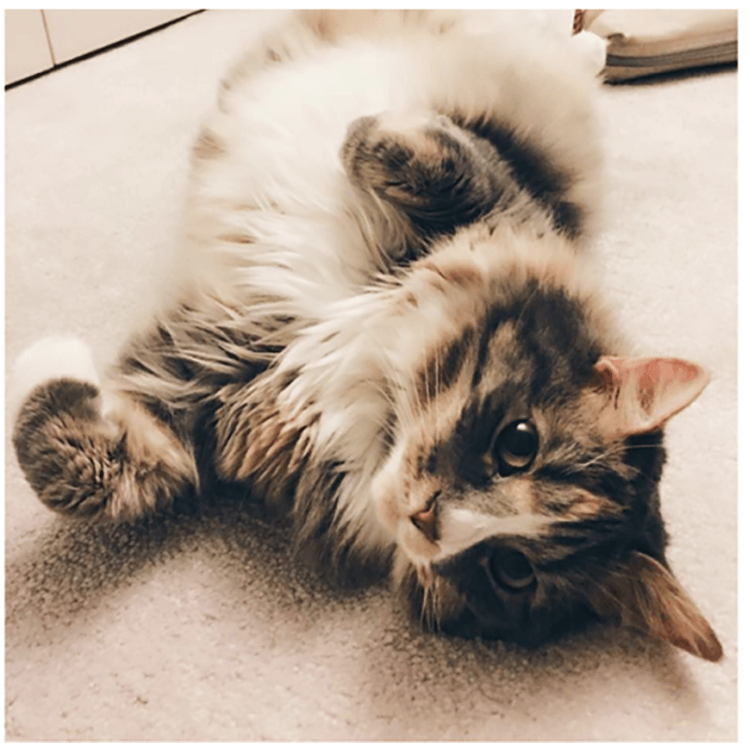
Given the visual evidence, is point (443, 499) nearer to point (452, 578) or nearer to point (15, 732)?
point (452, 578)

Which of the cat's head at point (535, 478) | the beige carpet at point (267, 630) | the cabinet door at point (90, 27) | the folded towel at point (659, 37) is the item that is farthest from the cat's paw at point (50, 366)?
the folded towel at point (659, 37)

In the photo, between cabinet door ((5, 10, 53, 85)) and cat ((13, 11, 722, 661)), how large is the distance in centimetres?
95

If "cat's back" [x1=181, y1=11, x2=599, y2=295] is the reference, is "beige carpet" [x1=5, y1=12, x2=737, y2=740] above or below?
below

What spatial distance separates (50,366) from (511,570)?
2.24 ft

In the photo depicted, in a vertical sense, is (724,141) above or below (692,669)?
above

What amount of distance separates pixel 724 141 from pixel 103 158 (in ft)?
4.94

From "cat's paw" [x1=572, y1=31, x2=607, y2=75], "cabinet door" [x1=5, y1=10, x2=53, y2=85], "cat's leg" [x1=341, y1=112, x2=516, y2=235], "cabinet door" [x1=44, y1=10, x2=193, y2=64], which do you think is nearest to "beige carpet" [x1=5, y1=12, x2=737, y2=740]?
"cat's leg" [x1=341, y1=112, x2=516, y2=235]

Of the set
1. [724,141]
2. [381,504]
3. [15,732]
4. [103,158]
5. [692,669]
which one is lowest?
[692,669]

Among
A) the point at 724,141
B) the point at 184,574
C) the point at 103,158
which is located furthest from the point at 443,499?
the point at 724,141

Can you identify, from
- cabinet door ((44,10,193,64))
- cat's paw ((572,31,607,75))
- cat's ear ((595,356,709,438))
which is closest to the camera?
cat's ear ((595,356,709,438))

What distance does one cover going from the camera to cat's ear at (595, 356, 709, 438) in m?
0.84

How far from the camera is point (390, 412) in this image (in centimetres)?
104

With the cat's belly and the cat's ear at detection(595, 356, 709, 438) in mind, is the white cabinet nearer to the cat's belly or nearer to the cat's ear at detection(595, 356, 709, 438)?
the cat's belly

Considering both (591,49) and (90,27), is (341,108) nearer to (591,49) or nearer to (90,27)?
(591,49)
